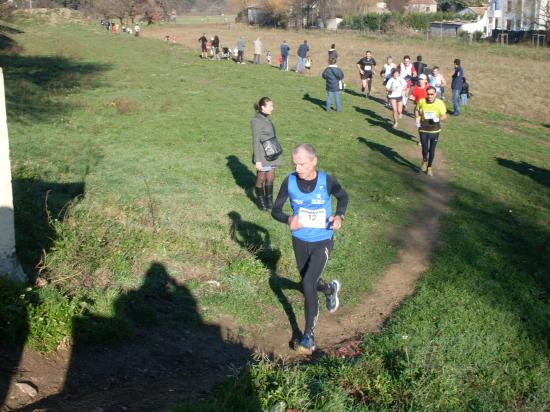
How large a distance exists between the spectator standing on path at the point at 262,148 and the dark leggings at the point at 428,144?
4761mm

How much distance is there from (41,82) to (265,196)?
16349mm

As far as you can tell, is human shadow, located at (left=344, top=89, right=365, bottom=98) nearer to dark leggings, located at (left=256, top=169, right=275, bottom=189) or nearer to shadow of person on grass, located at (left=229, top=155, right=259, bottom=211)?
shadow of person on grass, located at (left=229, top=155, right=259, bottom=211)

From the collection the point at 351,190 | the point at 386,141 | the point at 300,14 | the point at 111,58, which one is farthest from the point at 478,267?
the point at 300,14

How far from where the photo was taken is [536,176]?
17.1 m

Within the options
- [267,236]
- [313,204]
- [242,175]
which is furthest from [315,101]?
[313,204]

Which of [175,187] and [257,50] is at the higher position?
[257,50]

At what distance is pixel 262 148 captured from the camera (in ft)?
37.1

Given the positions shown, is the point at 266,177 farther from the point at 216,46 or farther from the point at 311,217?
the point at 216,46

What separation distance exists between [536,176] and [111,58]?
25.6m

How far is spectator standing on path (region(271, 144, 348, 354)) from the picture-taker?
23.4 ft

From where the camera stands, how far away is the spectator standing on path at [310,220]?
7137mm

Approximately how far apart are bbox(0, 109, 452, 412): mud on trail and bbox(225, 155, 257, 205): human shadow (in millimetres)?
4212

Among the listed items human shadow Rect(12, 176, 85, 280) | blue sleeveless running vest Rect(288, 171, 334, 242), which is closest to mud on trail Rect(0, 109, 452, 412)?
blue sleeveless running vest Rect(288, 171, 334, 242)

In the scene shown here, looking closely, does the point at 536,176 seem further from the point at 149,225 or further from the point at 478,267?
the point at 149,225
